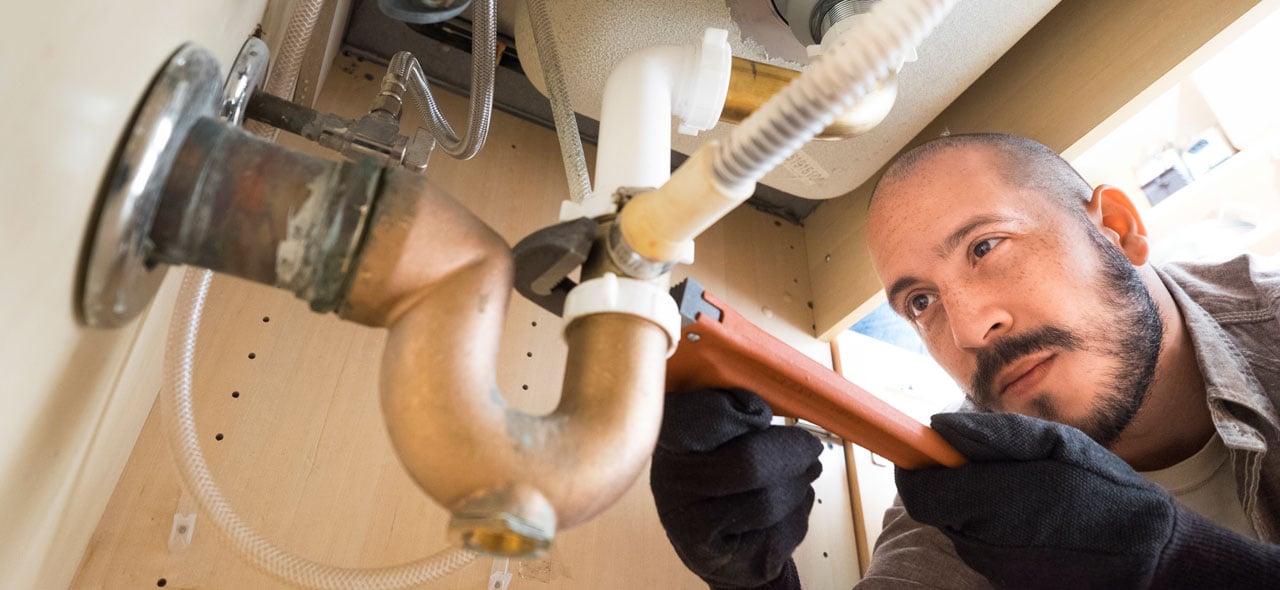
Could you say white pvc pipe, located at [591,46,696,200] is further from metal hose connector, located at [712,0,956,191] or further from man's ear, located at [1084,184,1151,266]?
man's ear, located at [1084,184,1151,266]

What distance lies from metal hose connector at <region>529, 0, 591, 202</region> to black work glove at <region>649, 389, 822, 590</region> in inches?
6.9

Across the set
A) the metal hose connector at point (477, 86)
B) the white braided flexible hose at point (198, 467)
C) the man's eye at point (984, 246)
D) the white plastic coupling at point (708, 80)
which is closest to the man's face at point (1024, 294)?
the man's eye at point (984, 246)

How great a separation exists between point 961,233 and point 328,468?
70 cm

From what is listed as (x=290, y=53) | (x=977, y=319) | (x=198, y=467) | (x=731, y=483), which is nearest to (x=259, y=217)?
(x=198, y=467)

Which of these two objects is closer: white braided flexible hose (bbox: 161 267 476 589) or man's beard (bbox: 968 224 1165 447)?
white braided flexible hose (bbox: 161 267 476 589)

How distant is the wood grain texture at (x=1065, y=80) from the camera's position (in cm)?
73

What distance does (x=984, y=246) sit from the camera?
2.73 ft

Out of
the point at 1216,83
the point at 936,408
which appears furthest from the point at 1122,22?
Answer: the point at 936,408

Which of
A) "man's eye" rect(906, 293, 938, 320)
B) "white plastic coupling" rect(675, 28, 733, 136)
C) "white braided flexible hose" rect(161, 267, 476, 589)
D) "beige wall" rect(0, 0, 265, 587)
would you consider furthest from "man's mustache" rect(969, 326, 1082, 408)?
"beige wall" rect(0, 0, 265, 587)

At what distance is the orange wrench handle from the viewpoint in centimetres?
49

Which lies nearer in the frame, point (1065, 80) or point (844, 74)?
point (844, 74)

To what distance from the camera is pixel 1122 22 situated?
0.80m

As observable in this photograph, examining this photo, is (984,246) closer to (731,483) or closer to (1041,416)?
(1041,416)

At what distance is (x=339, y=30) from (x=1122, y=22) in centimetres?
86
